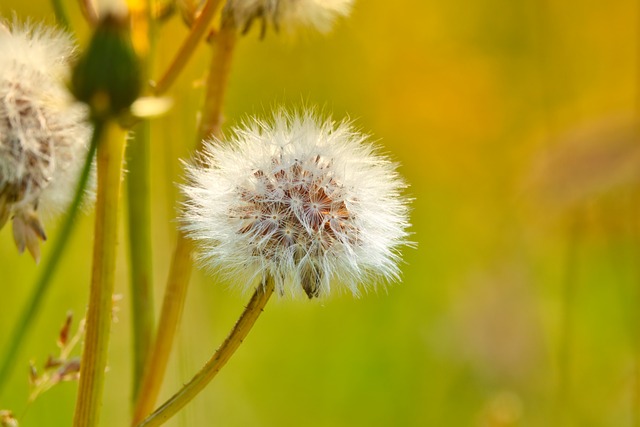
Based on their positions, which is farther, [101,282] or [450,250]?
[450,250]

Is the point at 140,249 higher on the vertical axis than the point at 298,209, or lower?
higher

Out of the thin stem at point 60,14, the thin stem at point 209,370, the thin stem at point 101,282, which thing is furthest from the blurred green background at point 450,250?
the thin stem at point 209,370

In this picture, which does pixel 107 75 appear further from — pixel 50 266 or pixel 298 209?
pixel 298 209

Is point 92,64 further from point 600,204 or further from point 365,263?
point 600,204

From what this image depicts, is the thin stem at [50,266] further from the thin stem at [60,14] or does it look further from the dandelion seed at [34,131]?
the thin stem at [60,14]

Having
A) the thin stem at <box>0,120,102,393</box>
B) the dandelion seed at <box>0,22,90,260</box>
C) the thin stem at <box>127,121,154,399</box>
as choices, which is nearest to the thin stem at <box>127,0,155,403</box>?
the thin stem at <box>127,121,154,399</box>

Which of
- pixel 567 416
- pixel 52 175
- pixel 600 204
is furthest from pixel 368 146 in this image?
pixel 600 204

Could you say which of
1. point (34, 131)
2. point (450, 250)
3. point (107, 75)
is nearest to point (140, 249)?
point (34, 131)
